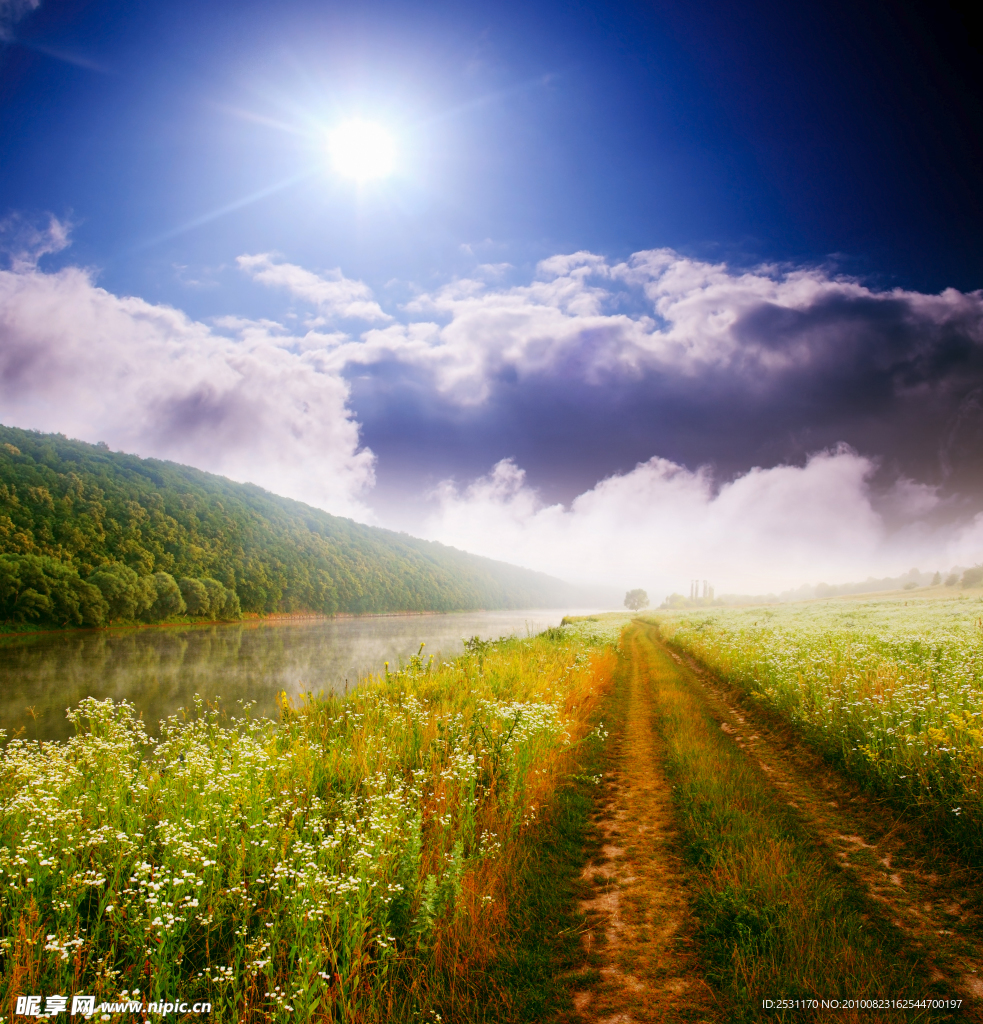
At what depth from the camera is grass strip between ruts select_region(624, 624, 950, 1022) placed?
3170mm

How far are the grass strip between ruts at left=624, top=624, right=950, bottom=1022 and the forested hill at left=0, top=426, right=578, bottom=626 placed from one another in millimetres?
71421

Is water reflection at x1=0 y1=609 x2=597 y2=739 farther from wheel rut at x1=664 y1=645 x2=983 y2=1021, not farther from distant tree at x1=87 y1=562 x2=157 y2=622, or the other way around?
distant tree at x1=87 y1=562 x2=157 y2=622

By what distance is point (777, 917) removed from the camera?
378cm

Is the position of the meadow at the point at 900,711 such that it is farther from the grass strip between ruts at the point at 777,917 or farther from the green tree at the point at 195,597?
the green tree at the point at 195,597

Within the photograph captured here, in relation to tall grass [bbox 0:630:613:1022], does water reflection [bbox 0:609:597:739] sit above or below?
below

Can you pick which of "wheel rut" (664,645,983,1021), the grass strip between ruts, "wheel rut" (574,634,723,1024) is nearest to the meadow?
"wheel rut" (664,645,983,1021)

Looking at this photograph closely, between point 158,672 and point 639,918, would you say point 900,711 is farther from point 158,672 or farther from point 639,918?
point 158,672

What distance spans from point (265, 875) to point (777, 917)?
4.45m

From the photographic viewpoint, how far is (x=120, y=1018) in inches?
101

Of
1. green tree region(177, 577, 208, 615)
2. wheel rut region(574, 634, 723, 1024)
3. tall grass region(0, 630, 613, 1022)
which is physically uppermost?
tall grass region(0, 630, 613, 1022)

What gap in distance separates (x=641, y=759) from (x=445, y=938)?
5.78 meters

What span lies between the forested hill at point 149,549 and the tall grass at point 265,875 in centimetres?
6670

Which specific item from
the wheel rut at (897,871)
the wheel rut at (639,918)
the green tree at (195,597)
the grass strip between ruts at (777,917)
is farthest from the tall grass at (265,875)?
the green tree at (195,597)

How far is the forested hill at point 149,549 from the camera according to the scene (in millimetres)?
55900
